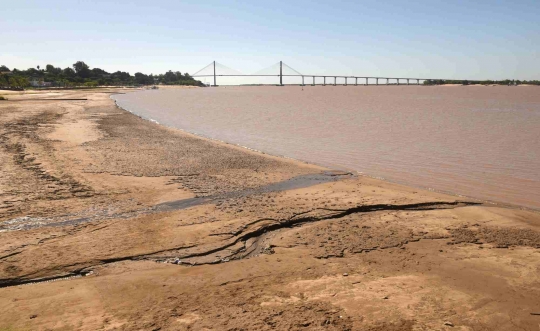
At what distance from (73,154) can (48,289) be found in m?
8.08

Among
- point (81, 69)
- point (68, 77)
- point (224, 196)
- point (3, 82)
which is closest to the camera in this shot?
point (224, 196)

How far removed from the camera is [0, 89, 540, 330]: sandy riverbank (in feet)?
12.0

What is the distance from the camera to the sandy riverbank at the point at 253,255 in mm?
3643

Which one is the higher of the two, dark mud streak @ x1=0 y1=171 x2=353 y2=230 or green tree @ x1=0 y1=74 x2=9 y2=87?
green tree @ x1=0 y1=74 x2=9 y2=87

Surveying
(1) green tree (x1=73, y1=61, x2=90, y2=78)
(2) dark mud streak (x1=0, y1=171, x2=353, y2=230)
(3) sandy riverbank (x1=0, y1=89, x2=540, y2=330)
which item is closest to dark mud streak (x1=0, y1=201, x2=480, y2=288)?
(3) sandy riverbank (x1=0, y1=89, x2=540, y2=330)

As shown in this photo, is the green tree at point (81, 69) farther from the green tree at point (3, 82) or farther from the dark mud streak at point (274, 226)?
the dark mud streak at point (274, 226)

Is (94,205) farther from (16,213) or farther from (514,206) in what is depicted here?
(514,206)

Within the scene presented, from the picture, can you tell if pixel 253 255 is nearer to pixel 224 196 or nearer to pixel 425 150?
pixel 224 196

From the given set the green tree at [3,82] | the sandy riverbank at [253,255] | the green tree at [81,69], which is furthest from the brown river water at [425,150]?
the green tree at [81,69]

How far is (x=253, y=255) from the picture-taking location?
5.06 meters

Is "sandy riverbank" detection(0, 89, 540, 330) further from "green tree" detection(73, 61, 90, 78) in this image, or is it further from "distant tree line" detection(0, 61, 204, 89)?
"green tree" detection(73, 61, 90, 78)

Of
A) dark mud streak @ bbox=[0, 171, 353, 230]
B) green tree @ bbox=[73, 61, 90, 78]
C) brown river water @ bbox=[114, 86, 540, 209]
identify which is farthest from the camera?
green tree @ bbox=[73, 61, 90, 78]

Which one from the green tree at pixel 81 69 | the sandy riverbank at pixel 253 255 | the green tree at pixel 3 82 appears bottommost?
the sandy riverbank at pixel 253 255

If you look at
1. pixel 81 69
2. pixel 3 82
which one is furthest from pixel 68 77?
pixel 3 82
